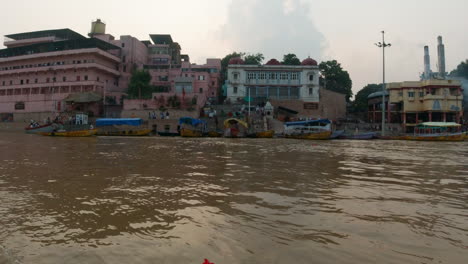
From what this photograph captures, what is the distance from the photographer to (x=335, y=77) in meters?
56.0

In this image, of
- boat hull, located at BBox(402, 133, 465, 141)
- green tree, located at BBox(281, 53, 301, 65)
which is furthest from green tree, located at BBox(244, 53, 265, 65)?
boat hull, located at BBox(402, 133, 465, 141)

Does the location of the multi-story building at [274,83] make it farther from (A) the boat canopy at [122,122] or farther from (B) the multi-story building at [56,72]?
(B) the multi-story building at [56,72]

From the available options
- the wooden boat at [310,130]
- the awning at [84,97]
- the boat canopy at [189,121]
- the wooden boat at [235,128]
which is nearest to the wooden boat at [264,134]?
the wooden boat at [235,128]

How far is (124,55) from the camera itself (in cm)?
5003

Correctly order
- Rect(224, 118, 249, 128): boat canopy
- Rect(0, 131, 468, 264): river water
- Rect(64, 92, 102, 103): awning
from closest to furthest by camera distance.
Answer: Rect(0, 131, 468, 264): river water → Rect(224, 118, 249, 128): boat canopy → Rect(64, 92, 102, 103): awning

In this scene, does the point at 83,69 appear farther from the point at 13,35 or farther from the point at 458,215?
the point at 458,215

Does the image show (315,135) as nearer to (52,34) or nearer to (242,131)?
(242,131)

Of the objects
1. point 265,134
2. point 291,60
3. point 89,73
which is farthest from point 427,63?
point 89,73

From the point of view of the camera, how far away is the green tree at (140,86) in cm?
4388

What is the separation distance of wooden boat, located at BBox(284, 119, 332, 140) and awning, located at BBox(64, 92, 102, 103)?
27524 mm

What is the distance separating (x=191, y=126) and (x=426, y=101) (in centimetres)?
3256

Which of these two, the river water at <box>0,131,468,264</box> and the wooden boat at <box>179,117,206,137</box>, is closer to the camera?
the river water at <box>0,131,468,264</box>

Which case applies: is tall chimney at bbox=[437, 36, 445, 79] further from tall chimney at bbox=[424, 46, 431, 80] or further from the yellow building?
the yellow building

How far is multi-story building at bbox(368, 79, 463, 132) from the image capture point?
4112cm
